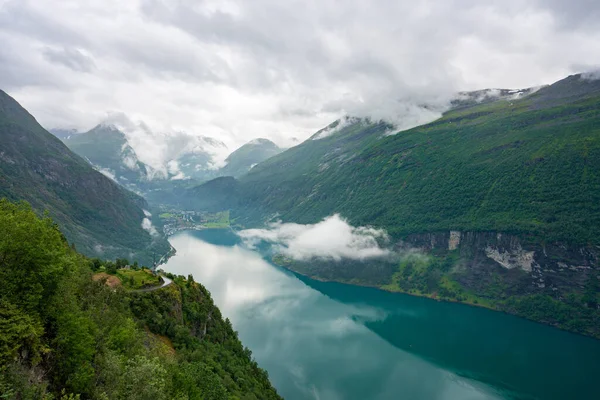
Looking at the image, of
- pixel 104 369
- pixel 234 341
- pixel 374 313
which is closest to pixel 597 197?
pixel 374 313

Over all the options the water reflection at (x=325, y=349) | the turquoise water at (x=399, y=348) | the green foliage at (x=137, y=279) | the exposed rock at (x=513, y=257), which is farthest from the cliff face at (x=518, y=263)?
the green foliage at (x=137, y=279)

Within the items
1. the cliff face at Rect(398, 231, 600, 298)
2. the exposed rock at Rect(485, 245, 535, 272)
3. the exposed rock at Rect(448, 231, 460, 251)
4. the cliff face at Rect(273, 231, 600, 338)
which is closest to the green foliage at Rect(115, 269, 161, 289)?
the cliff face at Rect(273, 231, 600, 338)

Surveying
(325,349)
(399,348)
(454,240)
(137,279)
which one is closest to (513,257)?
(454,240)

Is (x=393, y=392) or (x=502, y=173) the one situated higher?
(x=502, y=173)

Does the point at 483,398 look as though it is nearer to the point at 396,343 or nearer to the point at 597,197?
the point at 396,343

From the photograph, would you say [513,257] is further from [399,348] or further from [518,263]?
[399,348]

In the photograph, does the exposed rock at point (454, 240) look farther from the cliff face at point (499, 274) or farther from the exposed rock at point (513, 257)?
the exposed rock at point (513, 257)
